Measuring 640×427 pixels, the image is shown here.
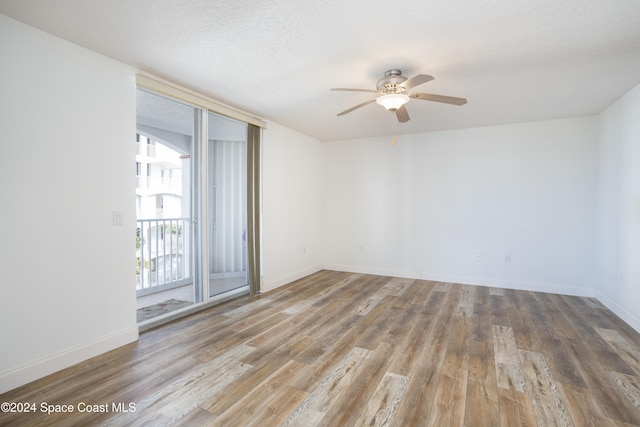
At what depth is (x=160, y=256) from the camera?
4.49m

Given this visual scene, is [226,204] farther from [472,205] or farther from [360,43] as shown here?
Answer: [472,205]

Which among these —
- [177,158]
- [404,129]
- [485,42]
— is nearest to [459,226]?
[404,129]

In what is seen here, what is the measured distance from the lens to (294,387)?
2.10 meters

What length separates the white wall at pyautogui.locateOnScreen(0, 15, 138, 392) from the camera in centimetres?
207

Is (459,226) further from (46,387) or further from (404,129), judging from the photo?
(46,387)

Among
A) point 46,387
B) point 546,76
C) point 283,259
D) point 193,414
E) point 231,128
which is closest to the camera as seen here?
point 193,414

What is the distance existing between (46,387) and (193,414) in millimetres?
1136

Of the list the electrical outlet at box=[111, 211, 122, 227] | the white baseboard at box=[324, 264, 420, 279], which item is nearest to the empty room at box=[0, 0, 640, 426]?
the electrical outlet at box=[111, 211, 122, 227]

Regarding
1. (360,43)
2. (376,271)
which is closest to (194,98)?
(360,43)

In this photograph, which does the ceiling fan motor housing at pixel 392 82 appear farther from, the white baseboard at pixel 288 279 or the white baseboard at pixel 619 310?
the white baseboard at pixel 619 310

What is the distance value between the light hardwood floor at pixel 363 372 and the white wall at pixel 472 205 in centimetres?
109

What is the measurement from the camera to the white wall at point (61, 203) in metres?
2.07

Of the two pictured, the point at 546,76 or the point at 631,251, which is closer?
the point at 546,76

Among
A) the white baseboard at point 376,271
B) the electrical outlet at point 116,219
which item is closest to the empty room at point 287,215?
the electrical outlet at point 116,219
